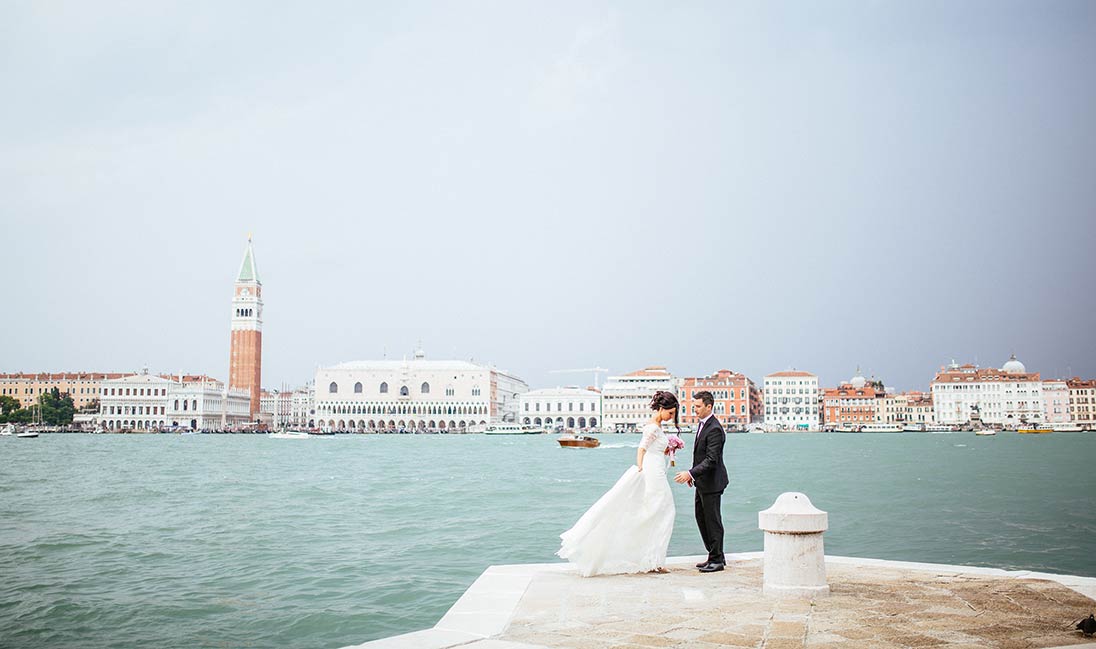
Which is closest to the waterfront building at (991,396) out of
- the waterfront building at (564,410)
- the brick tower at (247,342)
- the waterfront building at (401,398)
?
the waterfront building at (564,410)

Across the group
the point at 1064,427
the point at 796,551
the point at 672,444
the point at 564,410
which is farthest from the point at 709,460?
the point at 1064,427

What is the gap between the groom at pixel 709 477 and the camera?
6.20m

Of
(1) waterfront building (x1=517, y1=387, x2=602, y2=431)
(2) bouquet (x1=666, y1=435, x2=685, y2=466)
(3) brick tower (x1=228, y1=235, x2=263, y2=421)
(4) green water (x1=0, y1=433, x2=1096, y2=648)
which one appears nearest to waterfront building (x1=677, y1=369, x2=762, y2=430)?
(1) waterfront building (x1=517, y1=387, x2=602, y2=431)

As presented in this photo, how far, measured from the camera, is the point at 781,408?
121m

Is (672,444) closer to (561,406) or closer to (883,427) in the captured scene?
(561,406)

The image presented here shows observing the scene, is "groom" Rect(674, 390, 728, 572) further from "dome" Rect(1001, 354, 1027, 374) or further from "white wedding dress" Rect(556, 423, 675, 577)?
"dome" Rect(1001, 354, 1027, 374)

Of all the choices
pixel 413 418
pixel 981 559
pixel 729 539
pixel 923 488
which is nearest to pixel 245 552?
pixel 729 539

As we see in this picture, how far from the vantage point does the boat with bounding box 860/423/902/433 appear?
394 ft

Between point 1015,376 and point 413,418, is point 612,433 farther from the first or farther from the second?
point 1015,376

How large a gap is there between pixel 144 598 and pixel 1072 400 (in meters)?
125

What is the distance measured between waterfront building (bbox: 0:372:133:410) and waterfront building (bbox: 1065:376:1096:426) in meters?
122

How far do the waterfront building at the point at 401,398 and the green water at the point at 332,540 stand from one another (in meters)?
88.5

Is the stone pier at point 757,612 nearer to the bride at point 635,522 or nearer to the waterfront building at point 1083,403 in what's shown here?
the bride at point 635,522

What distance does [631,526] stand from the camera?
6.12 metres
